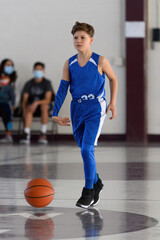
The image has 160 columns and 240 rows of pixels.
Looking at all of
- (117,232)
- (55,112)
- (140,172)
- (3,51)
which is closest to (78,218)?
(117,232)

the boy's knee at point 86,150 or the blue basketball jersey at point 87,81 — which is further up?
the blue basketball jersey at point 87,81

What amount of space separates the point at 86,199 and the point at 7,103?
782cm

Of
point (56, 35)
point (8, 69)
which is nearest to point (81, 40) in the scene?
point (8, 69)

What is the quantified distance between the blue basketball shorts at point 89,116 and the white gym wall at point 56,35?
7.83 m

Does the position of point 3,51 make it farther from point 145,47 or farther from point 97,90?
point 97,90

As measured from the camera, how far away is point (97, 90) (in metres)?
4.82

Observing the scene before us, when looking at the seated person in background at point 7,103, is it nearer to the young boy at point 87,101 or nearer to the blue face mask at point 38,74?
the blue face mask at point 38,74

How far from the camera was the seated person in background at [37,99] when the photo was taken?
481 inches

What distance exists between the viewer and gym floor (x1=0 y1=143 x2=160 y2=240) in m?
3.79

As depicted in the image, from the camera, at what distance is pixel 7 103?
1234 cm

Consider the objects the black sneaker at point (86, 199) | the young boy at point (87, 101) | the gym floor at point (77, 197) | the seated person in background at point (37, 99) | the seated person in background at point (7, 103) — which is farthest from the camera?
the seated person in background at point (7, 103)

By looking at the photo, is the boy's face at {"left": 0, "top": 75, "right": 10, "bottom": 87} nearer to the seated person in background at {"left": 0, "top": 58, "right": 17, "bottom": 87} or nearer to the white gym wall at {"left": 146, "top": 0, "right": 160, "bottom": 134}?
the seated person in background at {"left": 0, "top": 58, "right": 17, "bottom": 87}

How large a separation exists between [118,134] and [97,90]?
802 cm

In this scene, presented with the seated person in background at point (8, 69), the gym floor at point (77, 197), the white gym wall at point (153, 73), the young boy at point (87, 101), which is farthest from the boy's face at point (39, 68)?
the young boy at point (87, 101)
